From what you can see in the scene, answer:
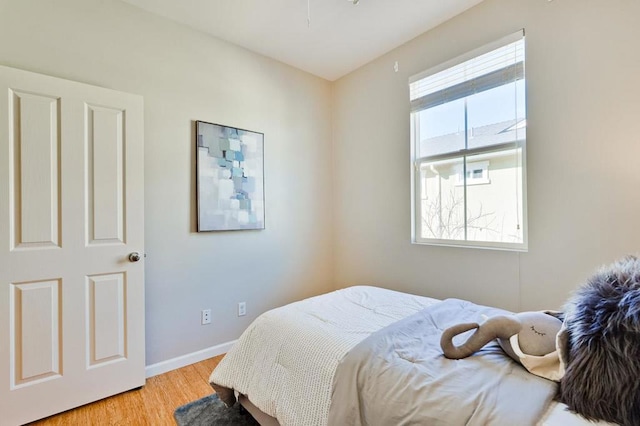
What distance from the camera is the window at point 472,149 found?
6.55 feet

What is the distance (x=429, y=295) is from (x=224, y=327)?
1739 millimetres

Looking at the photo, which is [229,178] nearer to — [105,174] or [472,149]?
[105,174]

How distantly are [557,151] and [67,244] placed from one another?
302 centimetres

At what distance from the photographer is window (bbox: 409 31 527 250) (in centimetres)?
200

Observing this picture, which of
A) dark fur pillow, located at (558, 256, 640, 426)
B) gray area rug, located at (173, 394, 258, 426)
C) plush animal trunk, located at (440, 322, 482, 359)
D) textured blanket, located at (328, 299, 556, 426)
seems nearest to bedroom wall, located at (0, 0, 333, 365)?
gray area rug, located at (173, 394, 258, 426)

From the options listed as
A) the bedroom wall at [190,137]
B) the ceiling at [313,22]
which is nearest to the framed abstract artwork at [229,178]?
the bedroom wall at [190,137]

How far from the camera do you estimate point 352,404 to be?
105 cm

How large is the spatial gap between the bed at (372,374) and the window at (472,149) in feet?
2.54

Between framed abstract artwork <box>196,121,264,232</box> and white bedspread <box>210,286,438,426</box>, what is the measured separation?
1147 millimetres

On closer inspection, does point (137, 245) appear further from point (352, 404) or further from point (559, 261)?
point (559, 261)

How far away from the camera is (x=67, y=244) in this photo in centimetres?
179

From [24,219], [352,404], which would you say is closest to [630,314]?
[352,404]

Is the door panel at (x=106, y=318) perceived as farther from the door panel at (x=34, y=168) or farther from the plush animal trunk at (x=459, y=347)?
the plush animal trunk at (x=459, y=347)

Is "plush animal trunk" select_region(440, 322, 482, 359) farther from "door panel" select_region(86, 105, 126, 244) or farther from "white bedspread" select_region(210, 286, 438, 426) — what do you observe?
"door panel" select_region(86, 105, 126, 244)
